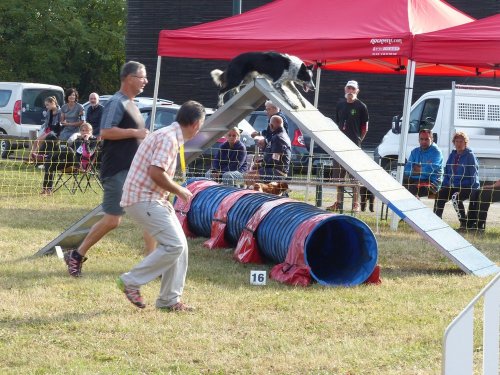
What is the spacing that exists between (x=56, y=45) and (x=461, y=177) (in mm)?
28648

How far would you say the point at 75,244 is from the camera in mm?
9695

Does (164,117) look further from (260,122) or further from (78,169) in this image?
(78,169)

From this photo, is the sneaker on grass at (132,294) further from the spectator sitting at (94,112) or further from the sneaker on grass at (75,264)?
the spectator sitting at (94,112)

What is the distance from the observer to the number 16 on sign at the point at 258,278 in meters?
8.27

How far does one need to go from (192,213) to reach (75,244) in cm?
202

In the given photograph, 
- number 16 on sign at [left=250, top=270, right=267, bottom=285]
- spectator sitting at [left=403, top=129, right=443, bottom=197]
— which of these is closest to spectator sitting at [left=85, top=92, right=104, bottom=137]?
spectator sitting at [left=403, top=129, right=443, bottom=197]

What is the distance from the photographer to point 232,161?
13742mm

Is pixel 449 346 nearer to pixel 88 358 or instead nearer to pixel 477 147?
pixel 88 358

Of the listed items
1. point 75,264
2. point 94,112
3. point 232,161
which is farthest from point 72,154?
point 75,264

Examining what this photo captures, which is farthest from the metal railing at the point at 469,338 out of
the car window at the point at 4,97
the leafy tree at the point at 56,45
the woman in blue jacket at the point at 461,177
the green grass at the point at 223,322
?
the leafy tree at the point at 56,45

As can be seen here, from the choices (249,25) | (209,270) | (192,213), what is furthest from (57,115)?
(209,270)

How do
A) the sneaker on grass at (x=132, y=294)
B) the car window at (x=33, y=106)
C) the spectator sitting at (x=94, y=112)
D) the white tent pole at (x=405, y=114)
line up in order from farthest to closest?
1. the car window at (x=33, y=106)
2. the spectator sitting at (x=94, y=112)
3. the white tent pole at (x=405, y=114)
4. the sneaker on grass at (x=132, y=294)

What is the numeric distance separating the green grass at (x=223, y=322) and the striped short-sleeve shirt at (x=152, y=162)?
2.76 ft

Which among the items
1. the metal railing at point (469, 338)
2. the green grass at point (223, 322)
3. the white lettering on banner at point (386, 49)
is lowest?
the green grass at point (223, 322)
